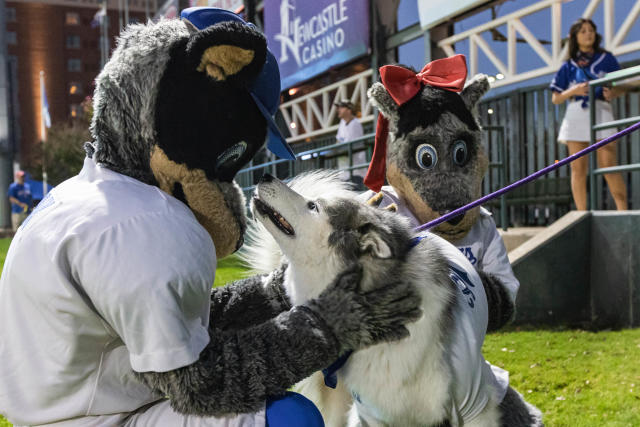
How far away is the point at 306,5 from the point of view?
9883mm

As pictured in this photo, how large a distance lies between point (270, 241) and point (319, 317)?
1.06 meters

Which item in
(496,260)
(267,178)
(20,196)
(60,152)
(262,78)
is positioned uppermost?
(60,152)

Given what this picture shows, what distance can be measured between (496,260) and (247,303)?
1.07 metres

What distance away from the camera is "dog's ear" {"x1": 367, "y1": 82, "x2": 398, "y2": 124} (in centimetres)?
261

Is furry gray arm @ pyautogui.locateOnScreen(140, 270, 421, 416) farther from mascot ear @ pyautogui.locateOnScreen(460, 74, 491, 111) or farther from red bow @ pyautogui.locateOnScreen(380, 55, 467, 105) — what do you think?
mascot ear @ pyautogui.locateOnScreen(460, 74, 491, 111)

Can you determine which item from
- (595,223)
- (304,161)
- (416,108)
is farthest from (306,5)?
(416,108)

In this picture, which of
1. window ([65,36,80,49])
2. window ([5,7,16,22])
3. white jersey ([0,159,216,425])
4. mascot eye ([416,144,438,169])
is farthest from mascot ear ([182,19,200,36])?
window ([5,7,16,22])

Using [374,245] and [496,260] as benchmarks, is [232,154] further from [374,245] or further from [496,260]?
[496,260]

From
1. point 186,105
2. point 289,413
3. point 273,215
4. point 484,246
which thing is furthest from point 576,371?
point 186,105

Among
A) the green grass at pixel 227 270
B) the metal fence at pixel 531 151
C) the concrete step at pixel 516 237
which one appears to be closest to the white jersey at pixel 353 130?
the metal fence at pixel 531 151

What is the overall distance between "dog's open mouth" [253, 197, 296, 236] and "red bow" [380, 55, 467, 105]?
0.94m

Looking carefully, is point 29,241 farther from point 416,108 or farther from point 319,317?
point 416,108

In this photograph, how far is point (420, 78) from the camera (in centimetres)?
260

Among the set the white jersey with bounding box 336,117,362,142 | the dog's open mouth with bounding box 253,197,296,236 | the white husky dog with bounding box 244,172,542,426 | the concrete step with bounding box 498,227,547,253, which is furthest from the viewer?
the white jersey with bounding box 336,117,362,142
